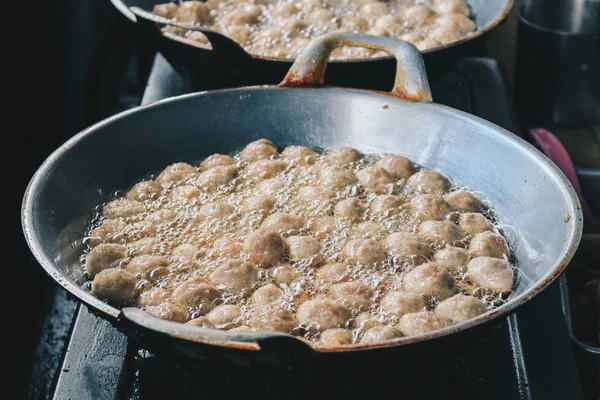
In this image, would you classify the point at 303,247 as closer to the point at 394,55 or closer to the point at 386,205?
the point at 386,205

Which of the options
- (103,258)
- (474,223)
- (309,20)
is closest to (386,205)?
(474,223)

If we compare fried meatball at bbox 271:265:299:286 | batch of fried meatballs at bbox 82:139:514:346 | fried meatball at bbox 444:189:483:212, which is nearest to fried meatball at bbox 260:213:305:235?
batch of fried meatballs at bbox 82:139:514:346

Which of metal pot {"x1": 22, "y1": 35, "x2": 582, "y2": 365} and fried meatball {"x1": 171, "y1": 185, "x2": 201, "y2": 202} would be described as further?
fried meatball {"x1": 171, "y1": 185, "x2": 201, "y2": 202}

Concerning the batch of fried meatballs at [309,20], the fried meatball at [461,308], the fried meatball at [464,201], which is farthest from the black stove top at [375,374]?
the batch of fried meatballs at [309,20]

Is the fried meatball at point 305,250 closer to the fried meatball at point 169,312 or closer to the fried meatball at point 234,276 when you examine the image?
the fried meatball at point 234,276

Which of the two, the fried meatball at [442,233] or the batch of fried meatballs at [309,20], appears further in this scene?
the batch of fried meatballs at [309,20]

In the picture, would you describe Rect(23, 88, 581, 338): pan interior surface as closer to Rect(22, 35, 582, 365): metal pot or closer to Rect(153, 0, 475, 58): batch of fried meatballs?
Rect(22, 35, 582, 365): metal pot

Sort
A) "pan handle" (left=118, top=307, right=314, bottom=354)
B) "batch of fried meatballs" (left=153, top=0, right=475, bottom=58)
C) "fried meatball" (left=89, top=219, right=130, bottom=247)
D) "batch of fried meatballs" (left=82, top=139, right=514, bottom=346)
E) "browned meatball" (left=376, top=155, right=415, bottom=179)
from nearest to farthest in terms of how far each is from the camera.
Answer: "pan handle" (left=118, top=307, right=314, bottom=354), "batch of fried meatballs" (left=82, top=139, right=514, bottom=346), "fried meatball" (left=89, top=219, right=130, bottom=247), "browned meatball" (left=376, top=155, right=415, bottom=179), "batch of fried meatballs" (left=153, top=0, right=475, bottom=58)
